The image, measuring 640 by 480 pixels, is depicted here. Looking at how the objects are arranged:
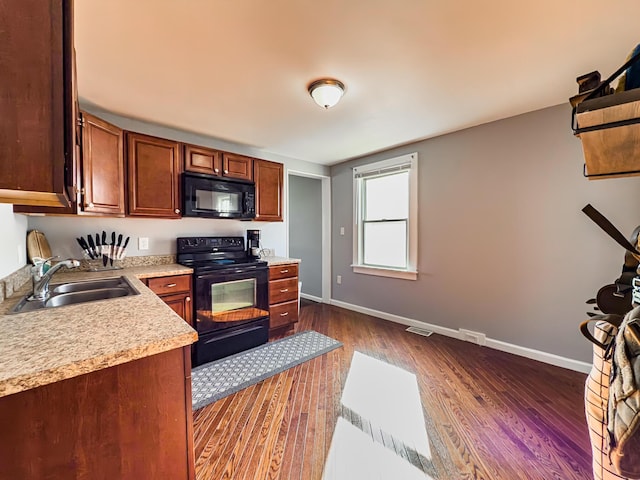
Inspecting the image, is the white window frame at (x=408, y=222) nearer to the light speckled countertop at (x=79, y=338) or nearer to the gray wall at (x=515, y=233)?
the gray wall at (x=515, y=233)

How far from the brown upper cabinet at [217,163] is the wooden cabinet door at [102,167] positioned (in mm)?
581

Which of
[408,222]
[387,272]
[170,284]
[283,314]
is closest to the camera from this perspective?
[170,284]

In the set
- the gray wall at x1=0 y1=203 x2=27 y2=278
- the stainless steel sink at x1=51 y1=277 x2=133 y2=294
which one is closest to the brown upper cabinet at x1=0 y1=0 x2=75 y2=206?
the gray wall at x1=0 y1=203 x2=27 y2=278

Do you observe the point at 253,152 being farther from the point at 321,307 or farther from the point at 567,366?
the point at 567,366

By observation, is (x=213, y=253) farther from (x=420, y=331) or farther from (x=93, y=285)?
(x=420, y=331)

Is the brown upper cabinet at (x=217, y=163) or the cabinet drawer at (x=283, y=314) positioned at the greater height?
the brown upper cabinet at (x=217, y=163)

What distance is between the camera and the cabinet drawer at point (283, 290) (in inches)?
124

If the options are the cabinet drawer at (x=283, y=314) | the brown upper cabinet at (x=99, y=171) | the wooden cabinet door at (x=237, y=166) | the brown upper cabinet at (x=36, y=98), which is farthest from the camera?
the cabinet drawer at (x=283, y=314)

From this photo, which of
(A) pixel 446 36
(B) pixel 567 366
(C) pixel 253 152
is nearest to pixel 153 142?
(C) pixel 253 152

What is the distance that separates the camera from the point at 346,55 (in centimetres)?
170

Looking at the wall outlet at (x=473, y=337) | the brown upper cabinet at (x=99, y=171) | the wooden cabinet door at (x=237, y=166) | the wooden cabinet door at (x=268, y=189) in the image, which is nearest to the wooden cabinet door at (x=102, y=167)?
the brown upper cabinet at (x=99, y=171)

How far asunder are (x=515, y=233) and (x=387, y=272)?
5.09ft

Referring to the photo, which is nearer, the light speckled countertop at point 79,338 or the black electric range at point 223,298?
the light speckled countertop at point 79,338

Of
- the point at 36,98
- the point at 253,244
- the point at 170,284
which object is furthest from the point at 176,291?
the point at 36,98
